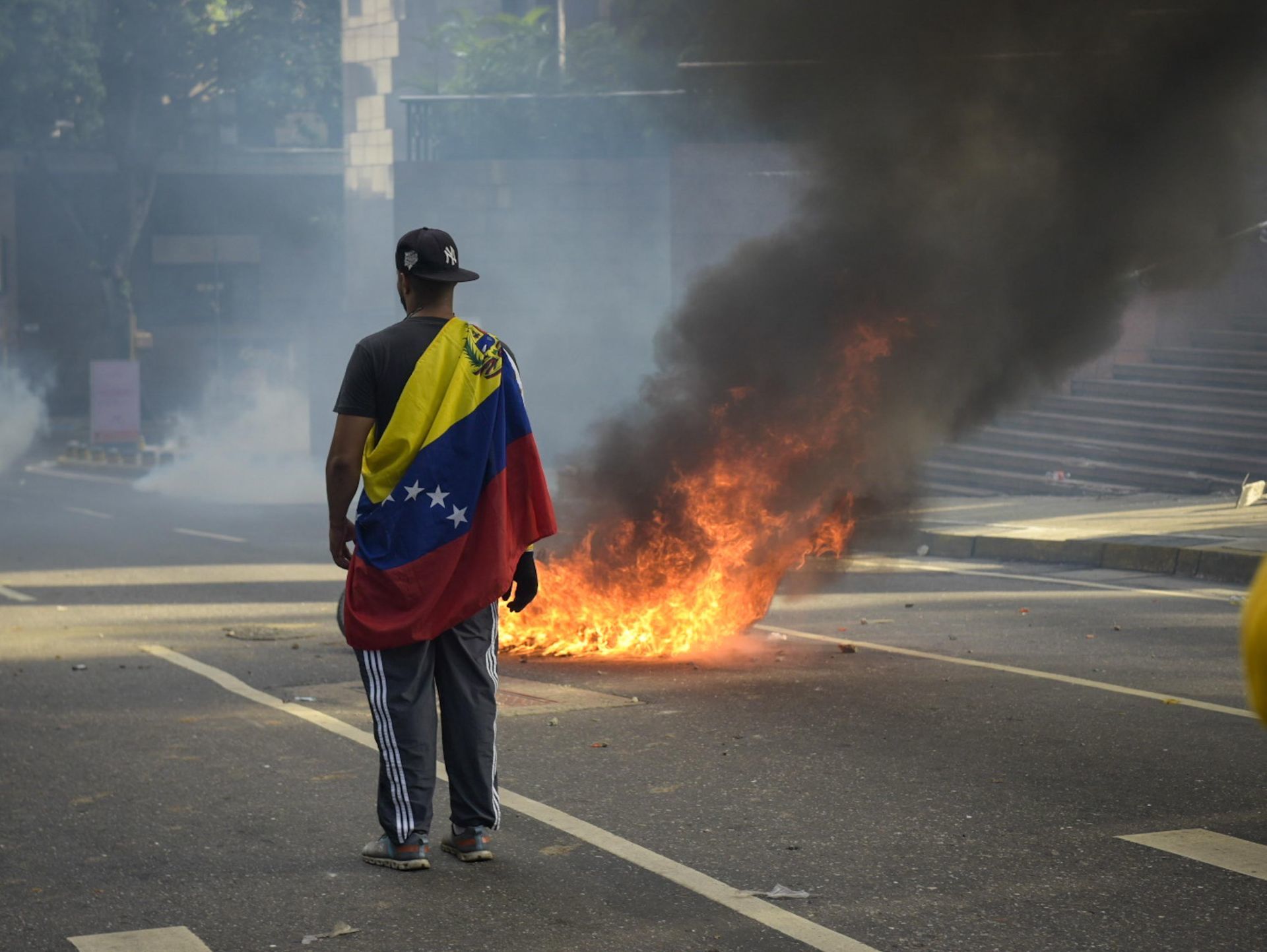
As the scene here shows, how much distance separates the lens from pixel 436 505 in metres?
4.52

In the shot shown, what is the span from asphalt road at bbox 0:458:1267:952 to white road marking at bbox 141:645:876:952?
12mm

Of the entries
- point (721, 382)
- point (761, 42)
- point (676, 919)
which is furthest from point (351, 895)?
point (761, 42)

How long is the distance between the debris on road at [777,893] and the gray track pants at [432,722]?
0.77 metres

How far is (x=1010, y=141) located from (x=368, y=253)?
23331 mm

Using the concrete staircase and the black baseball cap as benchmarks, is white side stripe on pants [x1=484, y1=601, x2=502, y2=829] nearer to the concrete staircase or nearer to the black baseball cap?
the black baseball cap

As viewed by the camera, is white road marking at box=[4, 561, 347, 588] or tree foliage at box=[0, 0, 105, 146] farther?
tree foliage at box=[0, 0, 105, 146]

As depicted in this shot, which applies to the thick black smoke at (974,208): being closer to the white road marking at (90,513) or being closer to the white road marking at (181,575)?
the white road marking at (181,575)

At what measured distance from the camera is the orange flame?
26.9 ft

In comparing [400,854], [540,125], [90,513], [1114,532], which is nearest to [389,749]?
[400,854]

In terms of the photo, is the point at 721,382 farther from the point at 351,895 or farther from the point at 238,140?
the point at 238,140

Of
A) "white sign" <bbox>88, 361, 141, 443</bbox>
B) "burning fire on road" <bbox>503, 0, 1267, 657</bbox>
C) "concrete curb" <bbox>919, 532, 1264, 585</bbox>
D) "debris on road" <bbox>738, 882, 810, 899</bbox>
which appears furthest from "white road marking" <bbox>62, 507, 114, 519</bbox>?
"debris on road" <bbox>738, 882, 810, 899</bbox>

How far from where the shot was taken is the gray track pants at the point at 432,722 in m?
4.51

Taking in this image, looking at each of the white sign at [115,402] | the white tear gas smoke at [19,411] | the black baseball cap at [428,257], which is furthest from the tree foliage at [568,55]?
the black baseball cap at [428,257]

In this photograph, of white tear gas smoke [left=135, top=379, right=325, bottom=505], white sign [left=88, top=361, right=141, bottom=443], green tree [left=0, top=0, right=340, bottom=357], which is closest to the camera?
white tear gas smoke [left=135, top=379, right=325, bottom=505]
